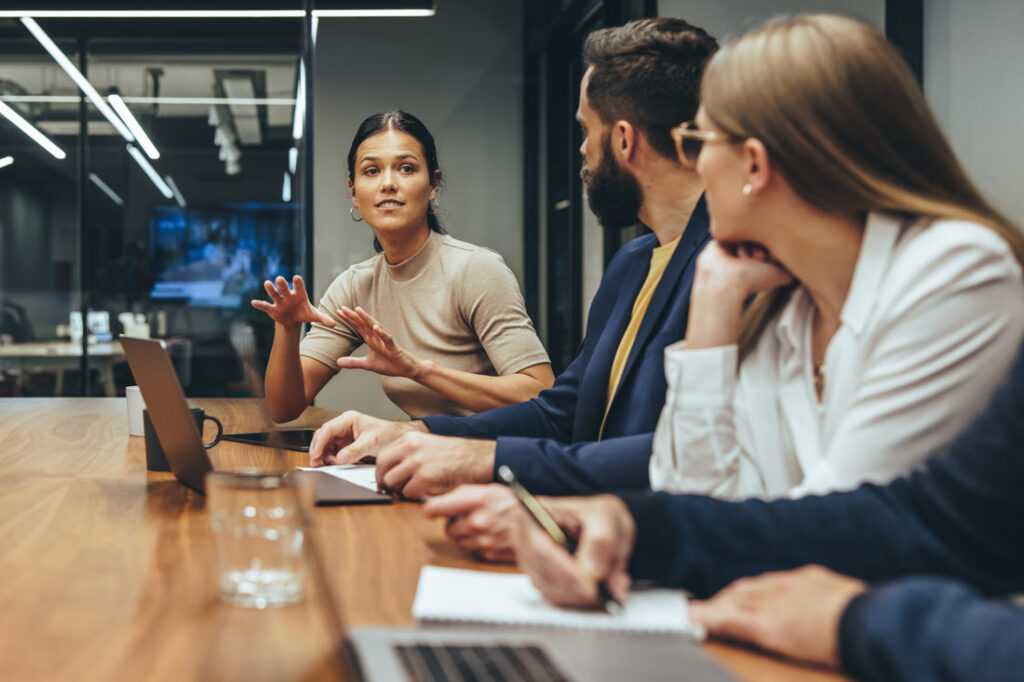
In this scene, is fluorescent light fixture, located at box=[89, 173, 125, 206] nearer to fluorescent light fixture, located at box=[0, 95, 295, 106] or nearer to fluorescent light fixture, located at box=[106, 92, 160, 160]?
fluorescent light fixture, located at box=[106, 92, 160, 160]

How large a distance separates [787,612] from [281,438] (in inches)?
55.1

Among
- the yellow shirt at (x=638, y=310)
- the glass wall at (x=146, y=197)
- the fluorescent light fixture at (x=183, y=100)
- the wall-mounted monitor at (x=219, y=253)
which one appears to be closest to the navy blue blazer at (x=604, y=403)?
the yellow shirt at (x=638, y=310)

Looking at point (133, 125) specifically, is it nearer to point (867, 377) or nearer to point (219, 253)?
point (219, 253)

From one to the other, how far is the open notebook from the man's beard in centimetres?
102

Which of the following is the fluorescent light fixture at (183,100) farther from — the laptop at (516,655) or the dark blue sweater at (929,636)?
the dark blue sweater at (929,636)

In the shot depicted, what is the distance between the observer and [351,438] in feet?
5.14

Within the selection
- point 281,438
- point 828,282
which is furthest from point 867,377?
point 281,438

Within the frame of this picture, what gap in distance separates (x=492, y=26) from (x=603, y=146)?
3.27 m

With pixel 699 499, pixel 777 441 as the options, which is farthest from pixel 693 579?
pixel 777 441

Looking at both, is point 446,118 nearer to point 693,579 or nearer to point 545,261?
point 545,261

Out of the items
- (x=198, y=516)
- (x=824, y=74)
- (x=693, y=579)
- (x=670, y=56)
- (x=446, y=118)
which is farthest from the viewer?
(x=446, y=118)

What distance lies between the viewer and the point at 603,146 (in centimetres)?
171

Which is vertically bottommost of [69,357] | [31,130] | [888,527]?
[69,357]

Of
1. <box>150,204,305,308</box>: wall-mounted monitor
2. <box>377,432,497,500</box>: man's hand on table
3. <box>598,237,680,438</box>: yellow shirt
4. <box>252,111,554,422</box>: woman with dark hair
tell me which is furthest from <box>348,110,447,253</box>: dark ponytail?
<box>150,204,305,308</box>: wall-mounted monitor
